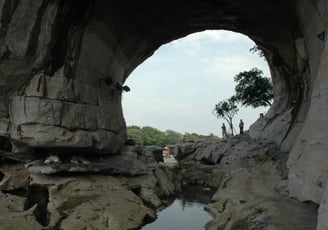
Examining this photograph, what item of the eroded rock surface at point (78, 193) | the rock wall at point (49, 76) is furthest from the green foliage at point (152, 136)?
the rock wall at point (49, 76)

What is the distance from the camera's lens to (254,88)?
24125 mm

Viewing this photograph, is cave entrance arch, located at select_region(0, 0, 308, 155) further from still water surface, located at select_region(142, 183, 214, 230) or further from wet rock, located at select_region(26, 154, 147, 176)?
still water surface, located at select_region(142, 183, 214, 230)

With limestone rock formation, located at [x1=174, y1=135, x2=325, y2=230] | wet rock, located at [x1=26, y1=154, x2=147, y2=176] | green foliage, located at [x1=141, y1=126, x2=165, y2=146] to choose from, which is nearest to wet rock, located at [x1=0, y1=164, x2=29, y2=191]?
wet rock, located at [x1=26, y1=154, x2=147, y2=176]

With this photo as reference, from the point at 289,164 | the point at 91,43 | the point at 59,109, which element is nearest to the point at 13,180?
the point at 59,109

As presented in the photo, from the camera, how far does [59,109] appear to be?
10.4 metres

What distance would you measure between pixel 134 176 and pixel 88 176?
5.97ft

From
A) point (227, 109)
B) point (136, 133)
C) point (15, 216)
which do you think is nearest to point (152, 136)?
point (136, 133)

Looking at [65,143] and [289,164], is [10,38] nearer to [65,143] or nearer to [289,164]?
[65,143]

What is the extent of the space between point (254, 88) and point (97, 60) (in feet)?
48.5

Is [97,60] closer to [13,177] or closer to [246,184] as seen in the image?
[13,177]

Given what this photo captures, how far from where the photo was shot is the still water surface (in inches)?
366

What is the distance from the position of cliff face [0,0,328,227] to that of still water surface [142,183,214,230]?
3028 mm

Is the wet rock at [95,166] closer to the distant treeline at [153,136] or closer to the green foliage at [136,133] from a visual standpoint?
the green foliage at [136,133]

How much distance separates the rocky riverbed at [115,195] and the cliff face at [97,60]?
531 mm
